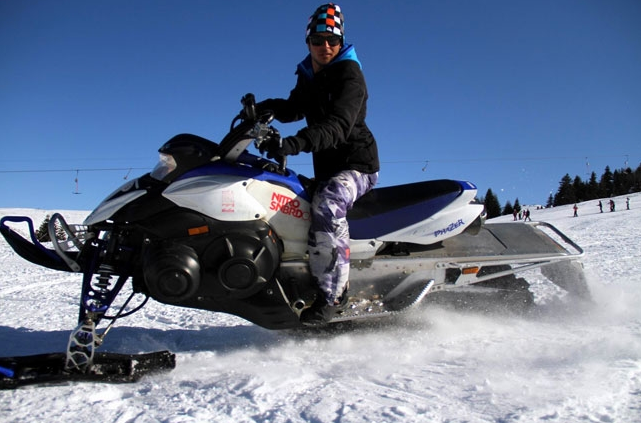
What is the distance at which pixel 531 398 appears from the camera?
2381mm

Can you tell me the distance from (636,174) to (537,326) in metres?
94.1

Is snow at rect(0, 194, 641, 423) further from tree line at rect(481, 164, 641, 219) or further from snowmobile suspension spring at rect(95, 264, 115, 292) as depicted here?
tree line at rect(481, 164, 641, 219)

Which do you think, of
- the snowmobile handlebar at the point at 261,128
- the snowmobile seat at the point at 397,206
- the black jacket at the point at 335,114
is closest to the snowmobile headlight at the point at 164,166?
the snowmobile handlebar at the point at 261,128

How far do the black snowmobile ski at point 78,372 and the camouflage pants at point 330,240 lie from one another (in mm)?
1094

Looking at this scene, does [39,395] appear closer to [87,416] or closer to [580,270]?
[87,416]

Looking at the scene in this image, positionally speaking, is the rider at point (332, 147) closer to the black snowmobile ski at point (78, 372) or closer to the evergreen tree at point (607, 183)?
the black snowmobile ski at point (78, 372)

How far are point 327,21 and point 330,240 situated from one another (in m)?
→ 1.53

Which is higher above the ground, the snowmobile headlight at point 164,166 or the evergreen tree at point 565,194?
the evergreen tree at point 565,194

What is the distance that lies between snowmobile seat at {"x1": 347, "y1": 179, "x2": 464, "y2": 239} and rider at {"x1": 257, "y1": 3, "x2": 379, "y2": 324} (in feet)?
0.40

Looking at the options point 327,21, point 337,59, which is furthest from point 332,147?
point 327,21

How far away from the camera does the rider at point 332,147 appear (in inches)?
124

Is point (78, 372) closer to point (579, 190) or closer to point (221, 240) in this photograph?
point (221, 240)

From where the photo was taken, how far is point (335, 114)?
125 inches

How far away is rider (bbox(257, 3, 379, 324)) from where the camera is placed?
314 centimetres
